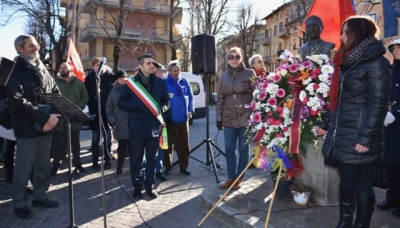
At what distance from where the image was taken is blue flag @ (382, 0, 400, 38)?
6.34 metres

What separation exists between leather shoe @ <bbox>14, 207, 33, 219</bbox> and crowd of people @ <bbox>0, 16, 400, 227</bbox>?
0.05 feet

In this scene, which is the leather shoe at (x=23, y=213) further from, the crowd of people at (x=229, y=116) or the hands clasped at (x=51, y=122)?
the hands clasped at (x=51, y=122)

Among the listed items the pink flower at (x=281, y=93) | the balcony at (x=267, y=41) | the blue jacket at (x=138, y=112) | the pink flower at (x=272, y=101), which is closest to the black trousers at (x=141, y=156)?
the blue jacket at (x=138, y=112)

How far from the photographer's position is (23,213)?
421 centimetres

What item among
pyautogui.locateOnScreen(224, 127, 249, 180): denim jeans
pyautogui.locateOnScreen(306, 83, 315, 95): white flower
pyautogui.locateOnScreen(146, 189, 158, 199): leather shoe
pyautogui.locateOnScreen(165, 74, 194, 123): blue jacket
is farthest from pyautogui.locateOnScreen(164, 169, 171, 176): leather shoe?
pyautogui.locateOnScreen(306, 83, 315, 95): white flower

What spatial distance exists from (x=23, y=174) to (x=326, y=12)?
17.6 feet

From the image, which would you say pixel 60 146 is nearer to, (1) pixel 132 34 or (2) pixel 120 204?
(2) pixel 120 204

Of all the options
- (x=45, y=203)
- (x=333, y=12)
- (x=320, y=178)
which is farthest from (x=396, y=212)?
(x=45, y=203)

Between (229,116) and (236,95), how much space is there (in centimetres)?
34

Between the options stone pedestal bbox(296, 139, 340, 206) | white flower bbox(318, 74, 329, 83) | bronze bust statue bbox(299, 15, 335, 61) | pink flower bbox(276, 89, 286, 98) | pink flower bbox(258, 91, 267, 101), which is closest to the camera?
white flower bbox(318, 74, 329, 83)

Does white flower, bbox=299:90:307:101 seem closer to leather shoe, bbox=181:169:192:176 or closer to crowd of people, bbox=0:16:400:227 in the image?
crowd of people, bbox=0:16:400:227

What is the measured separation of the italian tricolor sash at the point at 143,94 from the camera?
188 inches

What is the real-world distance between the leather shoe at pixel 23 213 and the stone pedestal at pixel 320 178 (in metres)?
3.71

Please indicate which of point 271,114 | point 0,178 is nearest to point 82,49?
point 0,178
